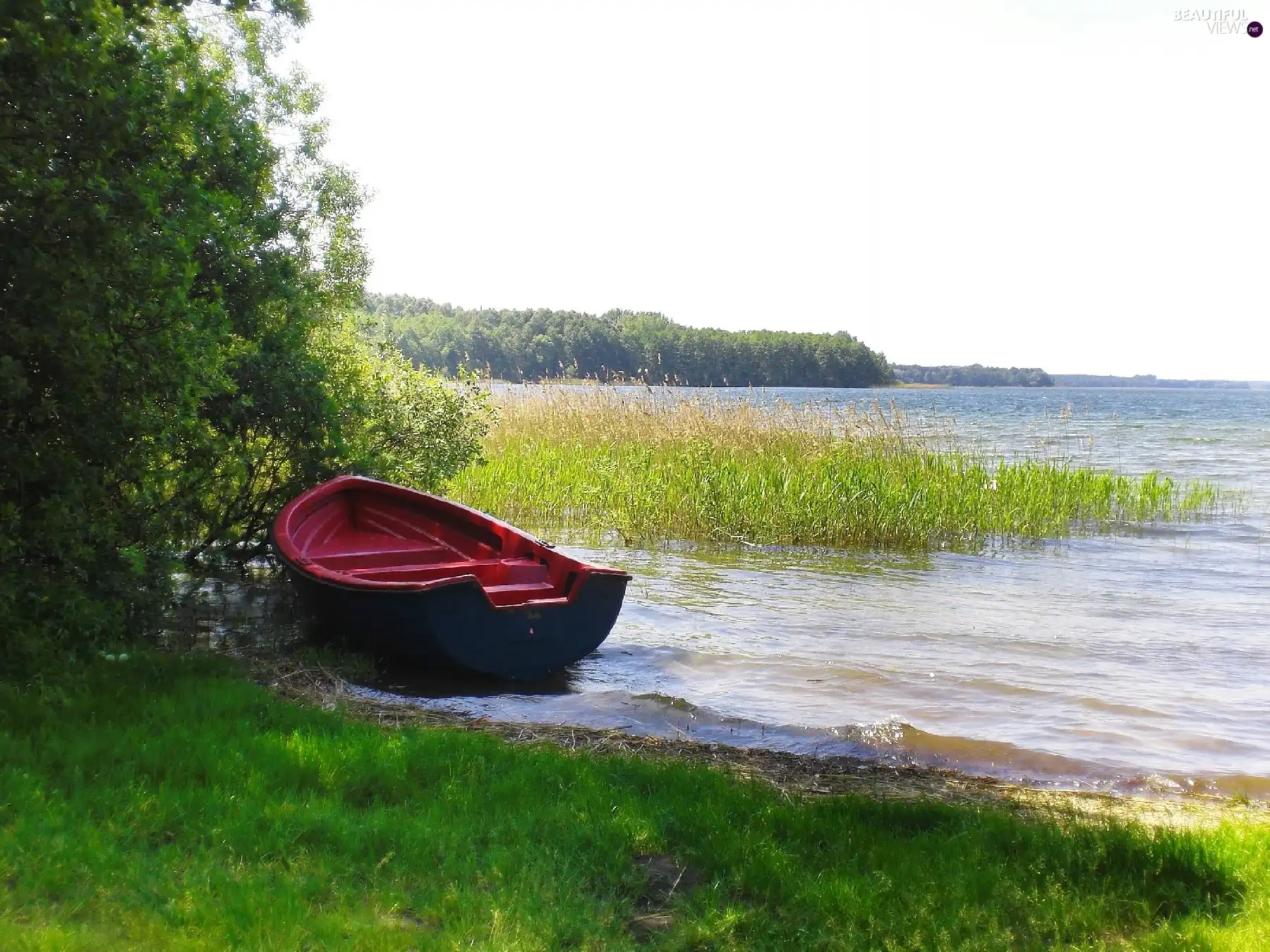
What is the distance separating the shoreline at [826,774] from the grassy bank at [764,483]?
704 centimetres

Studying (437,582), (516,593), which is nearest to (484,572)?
(516,593)

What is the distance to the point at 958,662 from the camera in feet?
26.7

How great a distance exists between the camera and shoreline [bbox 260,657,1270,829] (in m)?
4.79

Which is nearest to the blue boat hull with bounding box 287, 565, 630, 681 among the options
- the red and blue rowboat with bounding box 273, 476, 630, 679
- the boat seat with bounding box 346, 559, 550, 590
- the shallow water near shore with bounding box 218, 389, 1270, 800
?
the red and blue rowboat with bounding box 273, 476, 630, 679

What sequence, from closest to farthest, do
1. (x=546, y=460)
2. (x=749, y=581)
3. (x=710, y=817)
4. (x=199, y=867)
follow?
(x=199, y=867) → (x=710, y=817) → (x=749, y=581) → (x=546, y=460)

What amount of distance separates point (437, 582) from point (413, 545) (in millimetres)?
2031

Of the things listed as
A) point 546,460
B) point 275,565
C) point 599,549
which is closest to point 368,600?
point 275,565

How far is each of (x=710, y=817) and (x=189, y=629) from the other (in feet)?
15.5

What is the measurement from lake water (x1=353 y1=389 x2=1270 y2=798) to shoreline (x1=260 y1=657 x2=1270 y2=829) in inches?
14.7

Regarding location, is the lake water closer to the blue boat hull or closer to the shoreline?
the blue boat hull

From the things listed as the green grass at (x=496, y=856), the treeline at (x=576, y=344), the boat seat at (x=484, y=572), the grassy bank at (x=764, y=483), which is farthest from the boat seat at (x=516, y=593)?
the treeline at (x=576, y=344)

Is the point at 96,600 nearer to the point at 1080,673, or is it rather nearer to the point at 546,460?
the point at 1080,673

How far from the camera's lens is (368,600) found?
6641mm

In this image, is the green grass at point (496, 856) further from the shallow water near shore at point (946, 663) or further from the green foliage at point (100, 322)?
the shallow water near shore at point (946, 663)
